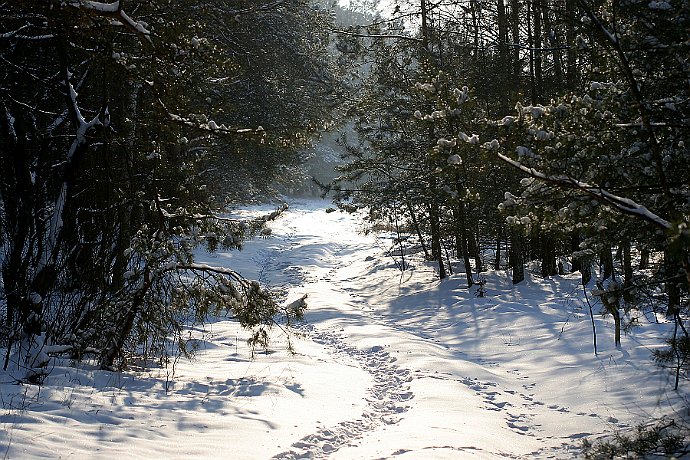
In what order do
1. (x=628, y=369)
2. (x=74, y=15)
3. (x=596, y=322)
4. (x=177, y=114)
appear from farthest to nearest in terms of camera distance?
(x=596, y=322)
(x=628, y=369)
(x=177, y=114)
(x=74, y=15)

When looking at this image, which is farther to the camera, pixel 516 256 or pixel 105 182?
pixel 516 256

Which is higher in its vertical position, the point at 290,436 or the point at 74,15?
the point at 74,15

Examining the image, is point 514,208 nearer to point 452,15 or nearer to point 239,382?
point 239,382

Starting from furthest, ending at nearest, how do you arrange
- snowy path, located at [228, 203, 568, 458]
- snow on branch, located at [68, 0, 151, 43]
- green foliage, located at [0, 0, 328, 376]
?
green foliage, located at [0, 0, 328, 376] → snowy path, located at [228, 203, 568, 458] → snow on branch, located at [68, 0, 151, 43]

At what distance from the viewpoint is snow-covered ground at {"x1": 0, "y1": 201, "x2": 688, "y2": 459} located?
527cm

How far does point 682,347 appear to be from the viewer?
5551 millimetres

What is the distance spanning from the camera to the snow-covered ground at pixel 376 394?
17.3 ft

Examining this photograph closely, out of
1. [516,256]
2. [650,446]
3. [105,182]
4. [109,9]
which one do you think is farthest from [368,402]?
[516,256]

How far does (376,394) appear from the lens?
757cm

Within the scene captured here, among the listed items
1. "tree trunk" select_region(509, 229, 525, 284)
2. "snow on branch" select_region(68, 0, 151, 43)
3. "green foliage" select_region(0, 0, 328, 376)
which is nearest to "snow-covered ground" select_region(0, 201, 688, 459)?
"green foliage" select_region(0, 0, 328, 376)

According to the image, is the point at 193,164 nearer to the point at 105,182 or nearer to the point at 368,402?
the point at 105,182

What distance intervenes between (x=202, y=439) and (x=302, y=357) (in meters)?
4.03

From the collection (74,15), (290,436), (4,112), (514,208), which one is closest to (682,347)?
(514,208)

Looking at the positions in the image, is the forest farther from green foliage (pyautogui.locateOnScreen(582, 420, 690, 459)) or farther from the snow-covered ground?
green foliage (pyautogui.locateOnScreen(582, 420, 690, 459))
